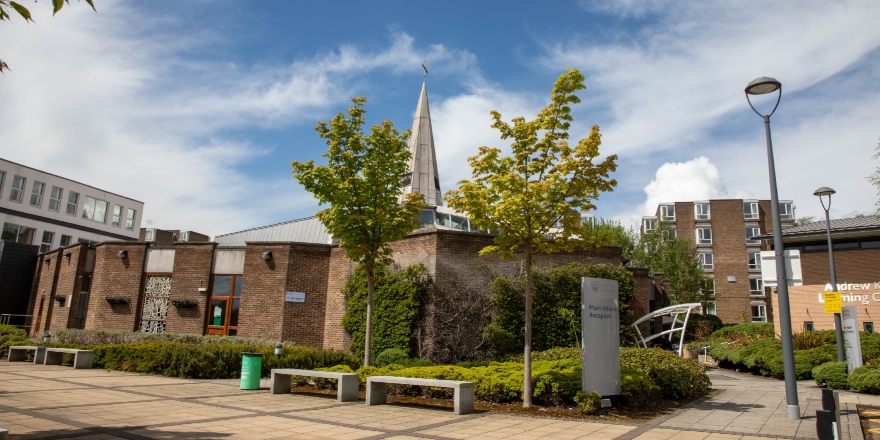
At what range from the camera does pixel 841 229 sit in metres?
24.8

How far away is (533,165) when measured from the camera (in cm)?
1092

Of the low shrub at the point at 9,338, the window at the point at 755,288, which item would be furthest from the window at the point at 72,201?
the window at the point at 755,288

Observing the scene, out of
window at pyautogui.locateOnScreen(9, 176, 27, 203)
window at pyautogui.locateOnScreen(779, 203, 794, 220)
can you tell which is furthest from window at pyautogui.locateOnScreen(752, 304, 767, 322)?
window at pyautogui.locateOnScreen(9, 176, 27, 203)

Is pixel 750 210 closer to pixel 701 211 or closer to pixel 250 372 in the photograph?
pixel 701 211

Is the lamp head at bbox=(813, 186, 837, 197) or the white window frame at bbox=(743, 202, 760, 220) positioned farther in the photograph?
the white window frame at bbox=(743, 202, 760, 220)

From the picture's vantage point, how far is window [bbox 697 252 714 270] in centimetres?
5838

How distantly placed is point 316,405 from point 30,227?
4042cm

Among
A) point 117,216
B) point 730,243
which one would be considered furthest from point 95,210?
point 730,243

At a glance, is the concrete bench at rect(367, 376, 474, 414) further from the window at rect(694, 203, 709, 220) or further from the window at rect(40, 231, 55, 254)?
the window at rect(694, 203, 709, 220)

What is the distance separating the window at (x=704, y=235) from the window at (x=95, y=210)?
55370mm

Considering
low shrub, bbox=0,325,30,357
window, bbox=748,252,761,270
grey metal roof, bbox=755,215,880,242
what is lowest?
low shrub, bbox=0,325,30,357

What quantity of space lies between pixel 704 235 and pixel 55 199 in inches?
2301

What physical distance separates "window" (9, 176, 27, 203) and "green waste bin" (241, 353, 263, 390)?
3685 centimetres

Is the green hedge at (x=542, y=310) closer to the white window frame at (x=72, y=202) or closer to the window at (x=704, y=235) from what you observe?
the white window frame at (x=72, y=202)
